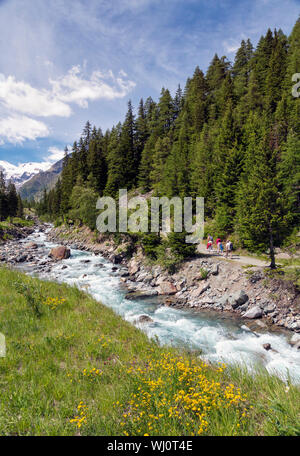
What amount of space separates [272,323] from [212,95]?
215 feet

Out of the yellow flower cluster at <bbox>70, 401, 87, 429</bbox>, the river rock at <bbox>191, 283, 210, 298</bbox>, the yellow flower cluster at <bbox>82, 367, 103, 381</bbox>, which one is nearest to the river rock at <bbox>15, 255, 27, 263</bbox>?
the river rock at <bbox>191, 283, 210, 298</bbox>

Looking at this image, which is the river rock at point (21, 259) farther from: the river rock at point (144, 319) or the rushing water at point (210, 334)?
the river rock at point (144, 319)

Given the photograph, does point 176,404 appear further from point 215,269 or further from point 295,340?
point 215,269

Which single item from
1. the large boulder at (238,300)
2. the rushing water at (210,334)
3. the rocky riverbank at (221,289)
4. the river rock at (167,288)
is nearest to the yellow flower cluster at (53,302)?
the rushing water at (210,334)

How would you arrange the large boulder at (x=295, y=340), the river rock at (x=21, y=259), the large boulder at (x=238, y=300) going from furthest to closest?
1. the river rock at (x=21, y=259)
2. the large boulder at (x=238, y=300)
3. the large boulder at (x=295, y=340)

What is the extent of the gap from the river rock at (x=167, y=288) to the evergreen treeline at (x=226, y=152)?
753 centimetres

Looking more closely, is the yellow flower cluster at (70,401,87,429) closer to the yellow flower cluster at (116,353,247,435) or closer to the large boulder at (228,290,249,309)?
the yellow flower cluster at (116,353,247,435)

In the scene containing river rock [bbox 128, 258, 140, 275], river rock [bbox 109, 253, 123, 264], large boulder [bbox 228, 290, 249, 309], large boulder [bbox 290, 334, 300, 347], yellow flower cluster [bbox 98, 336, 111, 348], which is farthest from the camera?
river rock [bbox 109, 253, 123, 264]

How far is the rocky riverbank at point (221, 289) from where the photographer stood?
513 inches

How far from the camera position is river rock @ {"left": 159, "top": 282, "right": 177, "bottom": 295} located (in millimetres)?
18047

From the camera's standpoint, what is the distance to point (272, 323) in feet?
41.0
